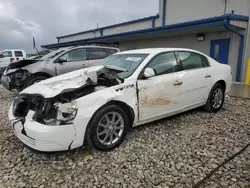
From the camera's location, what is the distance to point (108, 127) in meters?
3.14

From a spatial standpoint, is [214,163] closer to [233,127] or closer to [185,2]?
[233,127]

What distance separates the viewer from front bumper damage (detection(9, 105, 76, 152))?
8.63 feet

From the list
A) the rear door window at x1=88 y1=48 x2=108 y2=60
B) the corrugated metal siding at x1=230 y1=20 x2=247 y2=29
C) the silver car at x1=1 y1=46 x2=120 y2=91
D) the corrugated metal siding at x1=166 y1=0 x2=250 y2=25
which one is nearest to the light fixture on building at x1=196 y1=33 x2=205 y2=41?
the corrugated metal siding at x1=166 y1=0 x2=250 y2=25

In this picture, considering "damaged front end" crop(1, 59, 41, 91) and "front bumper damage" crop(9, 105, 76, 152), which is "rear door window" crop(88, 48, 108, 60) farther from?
→ "front bumper damage" crop(9, 105, 76, 152)

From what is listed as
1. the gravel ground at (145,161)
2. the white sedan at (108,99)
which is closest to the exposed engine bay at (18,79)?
the gravel ground at (145,161)

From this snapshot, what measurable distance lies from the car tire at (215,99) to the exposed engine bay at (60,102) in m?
2.49

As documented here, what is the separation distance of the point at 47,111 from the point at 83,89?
0.61m

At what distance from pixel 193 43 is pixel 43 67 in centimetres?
810

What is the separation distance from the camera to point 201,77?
4438mm

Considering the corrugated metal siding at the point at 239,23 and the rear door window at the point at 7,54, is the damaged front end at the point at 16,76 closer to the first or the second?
the corrugated metal siding at the point at 239,23

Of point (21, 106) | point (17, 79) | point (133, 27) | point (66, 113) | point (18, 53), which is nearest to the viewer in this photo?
point (66, 113)

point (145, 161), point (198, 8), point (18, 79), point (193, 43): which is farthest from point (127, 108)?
point (198, 8)

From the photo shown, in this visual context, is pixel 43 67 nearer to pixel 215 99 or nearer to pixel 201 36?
pixel 215 99

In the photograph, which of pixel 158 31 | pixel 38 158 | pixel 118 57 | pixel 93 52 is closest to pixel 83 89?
pixel 38 158
